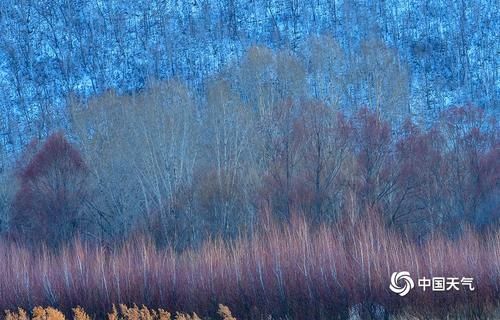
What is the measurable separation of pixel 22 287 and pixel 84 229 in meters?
10.3

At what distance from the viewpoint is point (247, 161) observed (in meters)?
26.8

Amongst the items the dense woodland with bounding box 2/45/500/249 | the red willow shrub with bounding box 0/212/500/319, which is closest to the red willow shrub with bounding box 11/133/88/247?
the dense woodland with bounding box 2/45/500/249

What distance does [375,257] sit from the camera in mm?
13586

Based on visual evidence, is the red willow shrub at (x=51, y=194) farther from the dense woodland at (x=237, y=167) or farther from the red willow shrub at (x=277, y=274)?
the red willow shrub at (x=277, y=274)

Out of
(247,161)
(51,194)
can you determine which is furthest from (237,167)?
(51,194)

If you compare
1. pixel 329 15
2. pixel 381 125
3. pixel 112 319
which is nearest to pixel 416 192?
pixel 381 125

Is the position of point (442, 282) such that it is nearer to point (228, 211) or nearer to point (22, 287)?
point (22, 287)

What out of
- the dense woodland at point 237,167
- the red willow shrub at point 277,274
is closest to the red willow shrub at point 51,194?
the dense woodland at point 237,167

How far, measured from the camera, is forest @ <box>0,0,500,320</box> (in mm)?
14312

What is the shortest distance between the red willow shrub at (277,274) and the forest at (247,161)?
0.04 metres

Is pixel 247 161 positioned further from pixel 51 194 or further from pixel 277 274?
pixel 277 274

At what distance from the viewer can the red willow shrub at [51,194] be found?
2659 cm

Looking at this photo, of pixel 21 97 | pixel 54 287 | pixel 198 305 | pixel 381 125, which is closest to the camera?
pixel 198 305

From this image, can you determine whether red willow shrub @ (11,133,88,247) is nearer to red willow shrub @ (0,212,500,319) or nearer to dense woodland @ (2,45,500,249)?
dense woodland @ (2,45,500,249)
